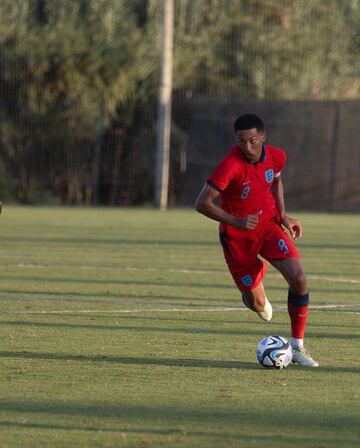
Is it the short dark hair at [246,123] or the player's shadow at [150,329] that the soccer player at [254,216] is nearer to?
the short dark hair at [246,123]

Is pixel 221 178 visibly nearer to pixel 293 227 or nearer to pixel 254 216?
pixel 254 216

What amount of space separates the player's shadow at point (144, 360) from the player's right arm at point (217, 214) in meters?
0.99

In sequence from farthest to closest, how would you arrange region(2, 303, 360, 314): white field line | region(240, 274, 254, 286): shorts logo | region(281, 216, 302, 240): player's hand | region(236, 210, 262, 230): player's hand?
region(2, 303, 360, 314): white field line → region(240, 274, 254, 286): shorts logo → region(281, 216, 302, 240): player's hand → region(236, 210, 262, 230): player's hand

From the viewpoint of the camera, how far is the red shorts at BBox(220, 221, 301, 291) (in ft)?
29.9

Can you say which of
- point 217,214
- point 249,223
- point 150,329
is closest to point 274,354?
point 249,223

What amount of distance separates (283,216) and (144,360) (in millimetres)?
1747

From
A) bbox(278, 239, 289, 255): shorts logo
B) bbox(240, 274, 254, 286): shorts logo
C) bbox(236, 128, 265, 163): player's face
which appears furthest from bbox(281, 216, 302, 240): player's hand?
bbox(236, 128, 265, 163): player's face

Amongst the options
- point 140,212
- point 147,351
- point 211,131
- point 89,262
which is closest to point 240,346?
point 147,351

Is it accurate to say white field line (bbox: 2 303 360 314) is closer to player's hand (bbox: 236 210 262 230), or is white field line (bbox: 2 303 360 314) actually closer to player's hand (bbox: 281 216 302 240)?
player's hand (bbox: 281 216 302 240)

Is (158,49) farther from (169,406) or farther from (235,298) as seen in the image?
(169,406)

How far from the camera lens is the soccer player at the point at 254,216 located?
29.2 feet

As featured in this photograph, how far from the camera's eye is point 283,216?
376 inches

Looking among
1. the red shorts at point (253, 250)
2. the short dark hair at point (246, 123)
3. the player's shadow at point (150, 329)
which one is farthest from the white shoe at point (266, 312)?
the short dark hair at point (246, 123)

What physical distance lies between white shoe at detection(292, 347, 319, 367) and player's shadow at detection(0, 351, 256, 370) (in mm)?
277
